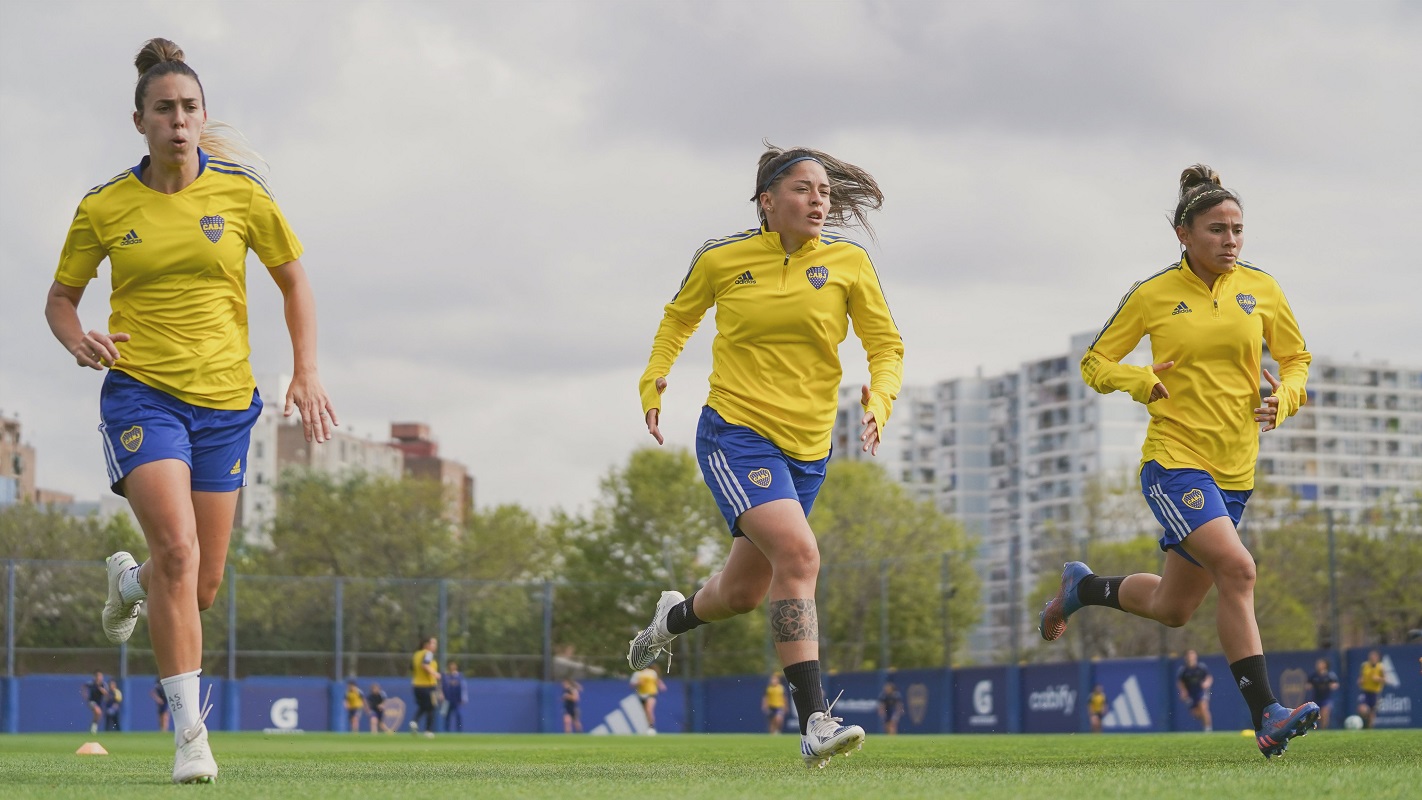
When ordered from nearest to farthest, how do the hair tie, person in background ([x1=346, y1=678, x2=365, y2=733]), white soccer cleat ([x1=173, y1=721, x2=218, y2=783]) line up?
1. white soccer cleat ([x1=173, y1=721, x2=218, y2=783])
2. the hair tie
3. person in background ([x1=346, y1=678, x2=365, y2=733])

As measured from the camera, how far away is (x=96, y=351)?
6.10 metres

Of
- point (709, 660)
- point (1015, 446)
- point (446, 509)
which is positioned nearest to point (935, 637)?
point (709, 660)

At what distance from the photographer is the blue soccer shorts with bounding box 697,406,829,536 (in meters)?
6.96

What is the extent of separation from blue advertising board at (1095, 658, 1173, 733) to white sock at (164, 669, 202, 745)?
85.7ft

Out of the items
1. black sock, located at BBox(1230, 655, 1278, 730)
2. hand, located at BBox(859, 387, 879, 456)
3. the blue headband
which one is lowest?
black sock, located at BBox(1230, 655, 1278, 730)

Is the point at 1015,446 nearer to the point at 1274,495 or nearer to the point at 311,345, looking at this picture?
the point at 1274,495

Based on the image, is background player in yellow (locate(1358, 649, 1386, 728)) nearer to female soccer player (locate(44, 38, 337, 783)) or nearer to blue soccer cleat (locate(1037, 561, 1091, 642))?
blue soccer cleat (locate(1037, 561, 1091, 642))

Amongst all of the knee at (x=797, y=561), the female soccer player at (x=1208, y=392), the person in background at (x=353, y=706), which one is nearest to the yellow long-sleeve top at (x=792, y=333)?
the knee at (x=797, y=561)

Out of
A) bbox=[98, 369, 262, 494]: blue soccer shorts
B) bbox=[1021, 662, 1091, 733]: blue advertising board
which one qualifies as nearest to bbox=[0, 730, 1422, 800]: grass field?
bbox=[98, 369, 262, 494]: blue soccer shorts

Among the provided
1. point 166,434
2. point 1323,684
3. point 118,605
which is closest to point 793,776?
point 166,434

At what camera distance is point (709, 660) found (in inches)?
1756

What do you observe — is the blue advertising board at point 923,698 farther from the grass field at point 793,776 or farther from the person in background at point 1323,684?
the grass field at point 793,776

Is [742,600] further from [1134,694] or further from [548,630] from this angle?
[548,630]

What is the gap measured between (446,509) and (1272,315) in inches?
2633
